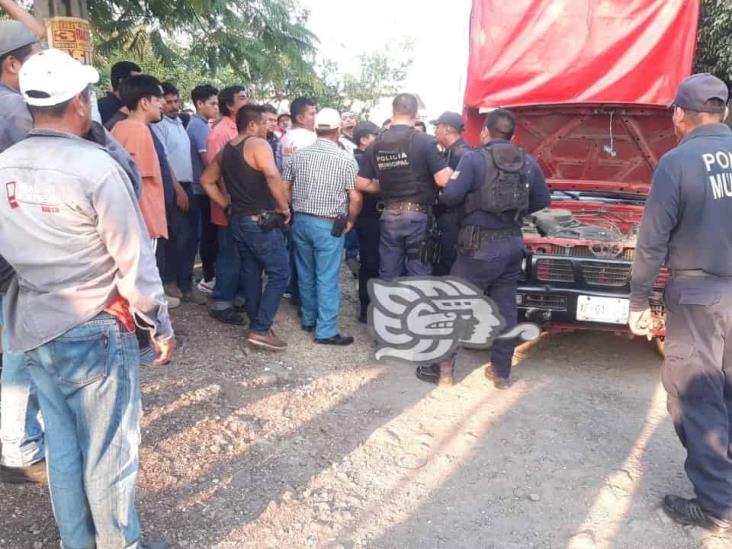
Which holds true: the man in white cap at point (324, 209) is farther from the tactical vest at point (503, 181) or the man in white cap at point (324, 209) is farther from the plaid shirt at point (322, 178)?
the tactical vest at point (503, 181)

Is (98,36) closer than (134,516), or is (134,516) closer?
(134,516)

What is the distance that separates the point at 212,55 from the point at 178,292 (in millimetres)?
2130

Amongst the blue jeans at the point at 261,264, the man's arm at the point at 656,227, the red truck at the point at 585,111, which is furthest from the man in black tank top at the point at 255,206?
the man's arm at the point at 656,227

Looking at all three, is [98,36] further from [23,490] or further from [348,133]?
[23,490]

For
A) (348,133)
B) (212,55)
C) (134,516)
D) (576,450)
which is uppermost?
(212,55)

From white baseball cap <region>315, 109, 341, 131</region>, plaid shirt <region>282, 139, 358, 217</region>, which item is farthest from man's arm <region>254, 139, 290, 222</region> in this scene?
white baseball cap <region>315, 109, 341, 131</region>

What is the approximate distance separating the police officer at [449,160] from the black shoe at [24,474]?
10.6 ft

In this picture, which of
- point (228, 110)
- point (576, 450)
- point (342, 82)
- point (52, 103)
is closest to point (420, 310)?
point (576, 450)

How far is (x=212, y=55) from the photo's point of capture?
17.9 feet

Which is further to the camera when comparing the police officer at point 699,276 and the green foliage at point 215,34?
the green foliage at point 215,34

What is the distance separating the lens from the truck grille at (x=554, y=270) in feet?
14.4

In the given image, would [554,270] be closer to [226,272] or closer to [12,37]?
[226,272]

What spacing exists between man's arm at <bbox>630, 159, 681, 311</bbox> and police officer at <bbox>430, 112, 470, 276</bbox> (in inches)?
85.9

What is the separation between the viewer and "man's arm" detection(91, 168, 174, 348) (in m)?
1.98
